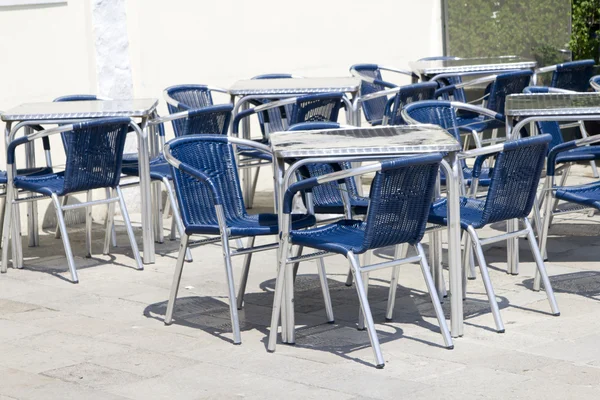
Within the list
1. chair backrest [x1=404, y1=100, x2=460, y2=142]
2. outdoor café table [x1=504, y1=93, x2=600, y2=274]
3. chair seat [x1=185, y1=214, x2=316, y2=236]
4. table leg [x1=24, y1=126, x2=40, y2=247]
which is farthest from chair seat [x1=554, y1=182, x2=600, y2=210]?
table leg [x1=24, y1=126, x2=40, y2=247]

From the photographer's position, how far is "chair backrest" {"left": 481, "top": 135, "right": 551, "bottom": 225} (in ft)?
17.1

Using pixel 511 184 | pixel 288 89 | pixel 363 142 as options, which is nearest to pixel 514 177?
pixel 511 184

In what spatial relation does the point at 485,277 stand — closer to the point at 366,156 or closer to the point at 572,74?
the point at 366,156

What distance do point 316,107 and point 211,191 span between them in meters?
2.27

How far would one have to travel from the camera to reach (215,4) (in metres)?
9.64

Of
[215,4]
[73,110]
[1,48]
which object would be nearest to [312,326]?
[73,110]

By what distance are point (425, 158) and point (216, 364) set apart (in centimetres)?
126

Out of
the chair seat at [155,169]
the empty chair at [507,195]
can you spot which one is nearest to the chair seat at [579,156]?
the empty chair at [507,195]

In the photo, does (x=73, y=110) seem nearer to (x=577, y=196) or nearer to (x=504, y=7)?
(x=577, y=196)

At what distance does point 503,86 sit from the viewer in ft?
26.6

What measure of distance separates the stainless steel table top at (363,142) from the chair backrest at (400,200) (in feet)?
0.47

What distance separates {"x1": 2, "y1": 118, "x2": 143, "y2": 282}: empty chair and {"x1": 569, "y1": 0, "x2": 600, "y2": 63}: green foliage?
7042 mm

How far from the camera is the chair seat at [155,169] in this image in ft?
23.7

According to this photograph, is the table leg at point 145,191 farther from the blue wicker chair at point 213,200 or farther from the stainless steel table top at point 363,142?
the stainless steel table top at point 363,142
